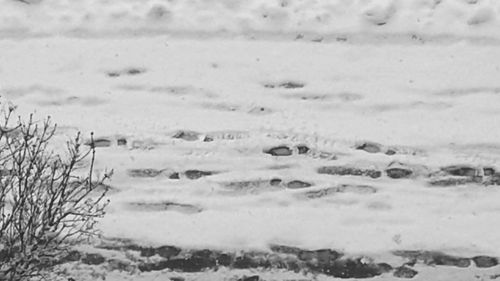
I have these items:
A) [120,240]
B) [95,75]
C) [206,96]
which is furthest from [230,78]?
[120,240]

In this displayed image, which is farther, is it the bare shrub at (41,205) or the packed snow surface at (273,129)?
the packed snow surface at (273,129)

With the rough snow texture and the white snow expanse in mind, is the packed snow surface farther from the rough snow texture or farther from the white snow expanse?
the rough snow texture

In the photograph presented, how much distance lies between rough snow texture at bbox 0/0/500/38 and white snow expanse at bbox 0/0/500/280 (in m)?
0.01

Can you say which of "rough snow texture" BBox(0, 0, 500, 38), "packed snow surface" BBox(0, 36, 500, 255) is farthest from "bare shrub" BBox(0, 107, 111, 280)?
"rough snow texture" BBox(0, 0, 500, 38)

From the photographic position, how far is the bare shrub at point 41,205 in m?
7.72

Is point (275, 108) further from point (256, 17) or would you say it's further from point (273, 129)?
point (256, 17)

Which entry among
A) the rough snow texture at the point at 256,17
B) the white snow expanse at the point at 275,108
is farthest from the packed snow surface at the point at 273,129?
the rough snow texture at the point at 256,17

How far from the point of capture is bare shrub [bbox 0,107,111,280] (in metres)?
7.72

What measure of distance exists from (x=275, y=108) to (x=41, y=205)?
2.58 meters

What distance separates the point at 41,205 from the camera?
8125mm

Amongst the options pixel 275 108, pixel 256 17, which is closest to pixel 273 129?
pixel 275 108

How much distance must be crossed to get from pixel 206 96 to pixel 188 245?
1546 millimetres

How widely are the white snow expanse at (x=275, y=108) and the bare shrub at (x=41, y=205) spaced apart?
24cm

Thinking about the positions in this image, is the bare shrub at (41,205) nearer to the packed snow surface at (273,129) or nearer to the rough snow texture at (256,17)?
the packed snow surface at (273,129)
